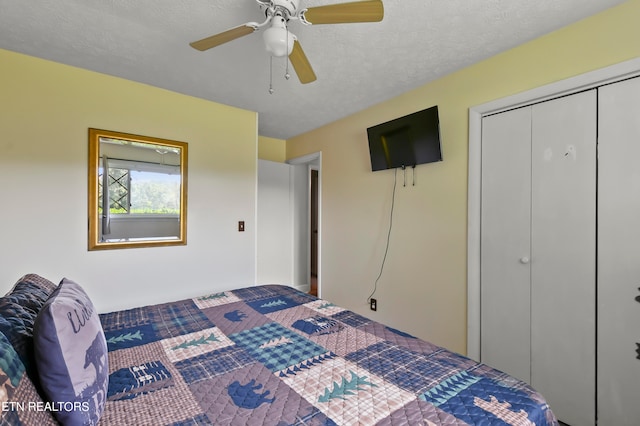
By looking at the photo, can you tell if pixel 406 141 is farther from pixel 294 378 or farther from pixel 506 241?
pixel 294 378

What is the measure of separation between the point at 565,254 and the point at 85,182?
10.8 ft

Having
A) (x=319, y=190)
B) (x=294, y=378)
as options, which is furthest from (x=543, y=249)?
(x=319, y=190)

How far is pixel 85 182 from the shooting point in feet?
7.06

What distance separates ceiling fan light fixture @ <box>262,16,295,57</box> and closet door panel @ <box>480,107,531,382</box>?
1483 mm

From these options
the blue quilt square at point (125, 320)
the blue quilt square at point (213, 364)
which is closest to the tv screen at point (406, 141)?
the blue quilt square at point (213, 364)

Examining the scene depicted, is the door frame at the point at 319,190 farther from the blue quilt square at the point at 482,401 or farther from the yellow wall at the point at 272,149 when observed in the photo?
the blue quilt square at the point at 482,401

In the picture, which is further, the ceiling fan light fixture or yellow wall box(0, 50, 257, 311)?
yellow wall box(0, 50, 257, 311)

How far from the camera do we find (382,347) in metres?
1.25

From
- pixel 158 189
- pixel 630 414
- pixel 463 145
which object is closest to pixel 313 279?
pixel 158 189

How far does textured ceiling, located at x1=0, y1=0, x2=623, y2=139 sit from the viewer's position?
1482 millimetres

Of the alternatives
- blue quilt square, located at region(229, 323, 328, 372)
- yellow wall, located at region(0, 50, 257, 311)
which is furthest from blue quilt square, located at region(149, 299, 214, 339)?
yellow wall, located at region(0, 50, 257, 311)

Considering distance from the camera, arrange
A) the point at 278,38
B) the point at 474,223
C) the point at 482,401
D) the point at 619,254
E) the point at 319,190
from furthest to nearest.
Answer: the point at 319,190, the point at 474,223, the point at 619,254, the point at 278,38, the point at 482,401

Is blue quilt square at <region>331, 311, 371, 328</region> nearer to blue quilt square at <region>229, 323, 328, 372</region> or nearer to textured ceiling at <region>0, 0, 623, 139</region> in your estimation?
blue quilt square at <region>229, 323, 328, 372</region>

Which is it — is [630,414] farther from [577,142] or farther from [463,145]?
[463,145]
